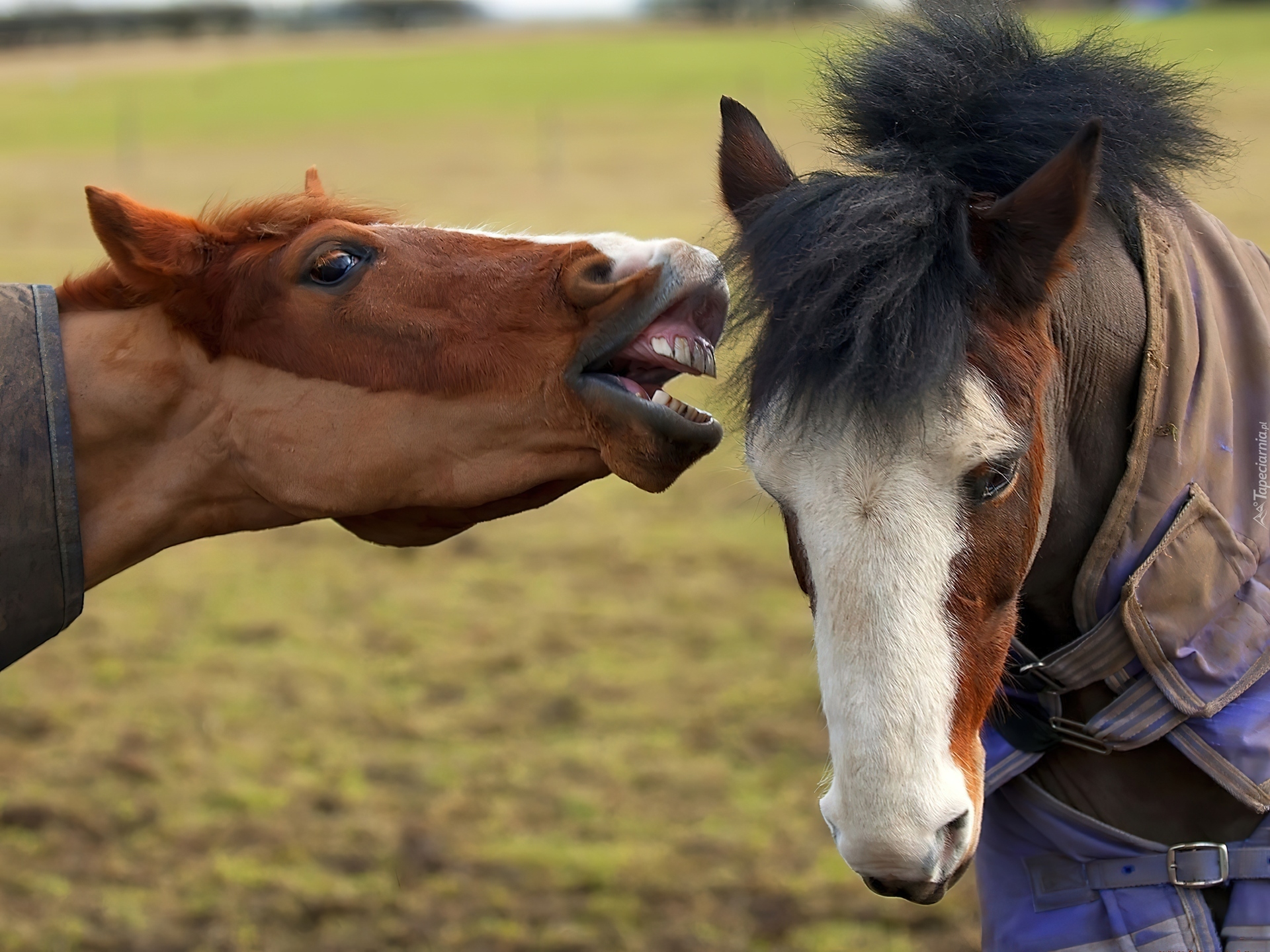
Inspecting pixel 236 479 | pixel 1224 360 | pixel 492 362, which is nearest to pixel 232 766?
pixel 236 479

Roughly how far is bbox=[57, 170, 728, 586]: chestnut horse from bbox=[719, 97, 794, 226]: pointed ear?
16cm

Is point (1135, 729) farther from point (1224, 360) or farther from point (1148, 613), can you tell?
point (1224, 360)

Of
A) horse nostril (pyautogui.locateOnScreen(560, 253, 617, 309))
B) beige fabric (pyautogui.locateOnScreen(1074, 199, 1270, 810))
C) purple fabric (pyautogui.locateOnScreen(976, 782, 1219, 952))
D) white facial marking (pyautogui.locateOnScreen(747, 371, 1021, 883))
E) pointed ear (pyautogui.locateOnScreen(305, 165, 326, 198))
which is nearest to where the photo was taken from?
white facial marking (pyautogui.locateOnScreen(747, 371, 1021, 883))

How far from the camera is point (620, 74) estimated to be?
120ft

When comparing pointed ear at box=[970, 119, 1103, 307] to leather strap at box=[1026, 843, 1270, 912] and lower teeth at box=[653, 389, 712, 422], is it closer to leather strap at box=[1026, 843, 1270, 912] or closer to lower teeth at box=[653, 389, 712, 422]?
lower teeth at box=[653, 389, 712, 422]

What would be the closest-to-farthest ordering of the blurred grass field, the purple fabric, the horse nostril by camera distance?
the purple fabric → the horse nostril → the blurred grass field

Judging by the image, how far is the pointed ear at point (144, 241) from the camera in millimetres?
2283

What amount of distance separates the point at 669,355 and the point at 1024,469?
0.69 metres

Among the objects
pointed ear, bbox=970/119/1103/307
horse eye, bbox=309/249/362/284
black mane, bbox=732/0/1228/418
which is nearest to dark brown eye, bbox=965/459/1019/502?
black mane, bbox=732/0/1228/418

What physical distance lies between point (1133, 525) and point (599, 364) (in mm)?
963

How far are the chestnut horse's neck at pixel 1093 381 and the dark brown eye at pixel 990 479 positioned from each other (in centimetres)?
24

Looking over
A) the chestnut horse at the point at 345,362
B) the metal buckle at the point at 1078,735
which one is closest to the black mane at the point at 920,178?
the chestnut horse at the point at 345,362

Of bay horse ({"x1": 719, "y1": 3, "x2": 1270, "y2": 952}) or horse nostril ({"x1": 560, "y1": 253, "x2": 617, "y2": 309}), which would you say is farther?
horse nostril ({"x1": 560, "y1": 253, "x2": 617, "y2": 309})

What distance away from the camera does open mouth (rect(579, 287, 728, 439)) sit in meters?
2.21
